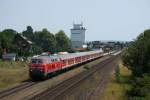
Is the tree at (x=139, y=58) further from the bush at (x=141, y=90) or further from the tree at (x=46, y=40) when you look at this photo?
the tree at (x=46, y=40)

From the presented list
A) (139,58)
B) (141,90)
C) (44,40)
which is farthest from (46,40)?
(141,90)

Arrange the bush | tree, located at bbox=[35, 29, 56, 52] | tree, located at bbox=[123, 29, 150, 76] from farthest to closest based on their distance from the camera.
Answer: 1. tree, located at bbox=[35, 29, 56, 52]
2. tree, located at bbox=[123, 29, 150, 76]
3. the bush

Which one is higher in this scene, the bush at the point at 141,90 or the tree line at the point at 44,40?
the tree line at the point at 44,40

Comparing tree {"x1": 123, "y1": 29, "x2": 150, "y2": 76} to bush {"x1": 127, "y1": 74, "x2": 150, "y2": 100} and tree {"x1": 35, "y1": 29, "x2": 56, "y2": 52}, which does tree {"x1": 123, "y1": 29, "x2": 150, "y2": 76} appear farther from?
tree {"x1": 35, "y1": 29, "x2": 56, "y2": 52}

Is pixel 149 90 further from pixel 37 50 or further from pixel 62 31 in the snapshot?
pixel 62 31

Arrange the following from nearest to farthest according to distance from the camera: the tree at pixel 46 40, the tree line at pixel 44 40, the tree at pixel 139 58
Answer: the tree at pixel 139 58 → the tree line at pixel 44 40 → the tree at pixel 46 40

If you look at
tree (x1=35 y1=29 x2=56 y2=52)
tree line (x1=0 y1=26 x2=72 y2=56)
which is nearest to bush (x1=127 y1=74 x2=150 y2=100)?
tree line (x1=0 y1=26 x2=72 y2=56)

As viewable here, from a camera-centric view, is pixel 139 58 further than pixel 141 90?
Yes

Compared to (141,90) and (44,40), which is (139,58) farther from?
(44,40)

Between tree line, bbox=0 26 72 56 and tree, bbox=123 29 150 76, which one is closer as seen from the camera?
tree, bbox=123 29 150 76


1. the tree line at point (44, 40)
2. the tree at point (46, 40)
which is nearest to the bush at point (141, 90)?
the tree line at point (44, 40)

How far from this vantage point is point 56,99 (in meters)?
27.2

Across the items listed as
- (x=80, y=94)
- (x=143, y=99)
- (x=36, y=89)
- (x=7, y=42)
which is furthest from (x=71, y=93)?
(x=7, y=42)

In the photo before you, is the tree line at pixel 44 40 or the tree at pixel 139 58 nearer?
the tree at pixel 139 58
